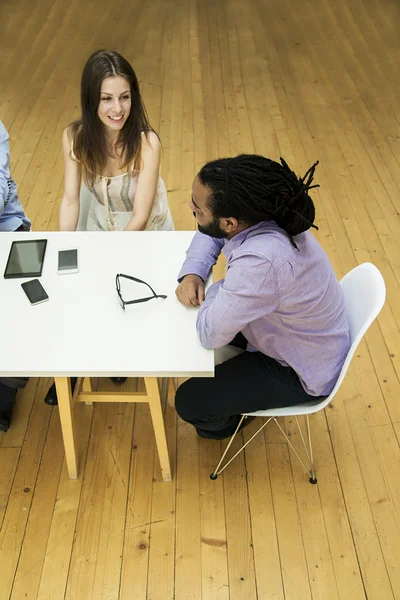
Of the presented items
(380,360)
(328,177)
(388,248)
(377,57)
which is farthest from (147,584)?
(377,57)

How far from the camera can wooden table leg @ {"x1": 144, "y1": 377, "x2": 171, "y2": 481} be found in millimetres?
1940

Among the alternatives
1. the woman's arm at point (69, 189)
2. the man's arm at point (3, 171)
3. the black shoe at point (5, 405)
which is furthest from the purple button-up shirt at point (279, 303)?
the black shoe at point (5, 405)

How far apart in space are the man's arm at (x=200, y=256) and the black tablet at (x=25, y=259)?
48cm

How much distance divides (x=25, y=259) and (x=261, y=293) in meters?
0.86

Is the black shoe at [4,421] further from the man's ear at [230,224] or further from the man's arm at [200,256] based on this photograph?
the man's ear at [230,224]

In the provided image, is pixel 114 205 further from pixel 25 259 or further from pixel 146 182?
pixel 25 259

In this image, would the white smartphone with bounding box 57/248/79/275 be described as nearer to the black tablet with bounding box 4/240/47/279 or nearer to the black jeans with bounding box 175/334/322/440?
the black tablet with bounding box 4/240/47/279

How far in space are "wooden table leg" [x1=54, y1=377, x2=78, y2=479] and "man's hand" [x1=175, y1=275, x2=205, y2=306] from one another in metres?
0.47

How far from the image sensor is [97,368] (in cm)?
165

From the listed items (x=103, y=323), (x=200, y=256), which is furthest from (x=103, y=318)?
(x=200, y=256)

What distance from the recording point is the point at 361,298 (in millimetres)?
1859

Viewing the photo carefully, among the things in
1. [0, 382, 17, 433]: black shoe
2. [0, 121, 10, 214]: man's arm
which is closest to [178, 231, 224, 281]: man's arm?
[0, 121, 10, 214]: man's arm

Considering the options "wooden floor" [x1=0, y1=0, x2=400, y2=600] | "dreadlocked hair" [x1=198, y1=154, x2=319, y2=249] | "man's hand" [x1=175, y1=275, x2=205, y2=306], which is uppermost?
"dreadlocked hair" [x1=198, y1=154, x2=319, y2=249]

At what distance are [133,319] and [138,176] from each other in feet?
2.69
